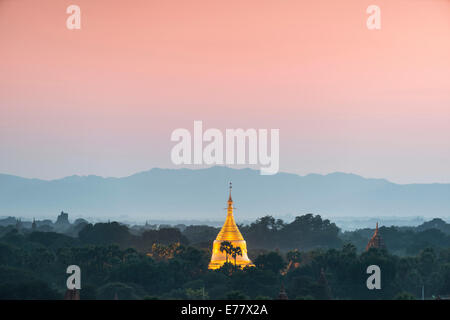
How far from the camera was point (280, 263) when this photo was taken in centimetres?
5184

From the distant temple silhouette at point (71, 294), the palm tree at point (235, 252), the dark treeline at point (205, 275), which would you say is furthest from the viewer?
the palm tree at point (235, 252)

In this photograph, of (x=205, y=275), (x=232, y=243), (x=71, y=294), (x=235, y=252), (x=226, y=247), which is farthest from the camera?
(x=232, y=243)

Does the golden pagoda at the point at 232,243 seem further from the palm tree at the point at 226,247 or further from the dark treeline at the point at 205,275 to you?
the dark treeline at the point at 205,275

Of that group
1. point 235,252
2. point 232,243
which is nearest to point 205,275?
point 235,252

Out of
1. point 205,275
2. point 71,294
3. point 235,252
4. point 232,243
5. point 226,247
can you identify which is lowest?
point 71,294

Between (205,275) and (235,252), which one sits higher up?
(235,252)

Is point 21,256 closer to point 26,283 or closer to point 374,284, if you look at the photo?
point 26,283

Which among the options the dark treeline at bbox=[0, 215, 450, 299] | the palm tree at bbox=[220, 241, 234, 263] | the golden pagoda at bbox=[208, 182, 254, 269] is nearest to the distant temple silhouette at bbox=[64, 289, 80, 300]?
the dark treeline at bbox=[0, 215, 450, 299]

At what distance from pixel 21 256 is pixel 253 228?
41460 mm

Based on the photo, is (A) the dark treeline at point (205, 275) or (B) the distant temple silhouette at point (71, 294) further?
(A) the dark treeline at point (205, 275)

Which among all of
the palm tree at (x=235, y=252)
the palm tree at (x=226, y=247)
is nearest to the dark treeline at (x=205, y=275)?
the palm tree at (x=226, y=247)

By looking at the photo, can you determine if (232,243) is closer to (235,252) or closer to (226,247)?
(226,247)

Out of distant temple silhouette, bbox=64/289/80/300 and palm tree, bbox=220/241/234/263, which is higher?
palm tree, bbox=220/241/234/263

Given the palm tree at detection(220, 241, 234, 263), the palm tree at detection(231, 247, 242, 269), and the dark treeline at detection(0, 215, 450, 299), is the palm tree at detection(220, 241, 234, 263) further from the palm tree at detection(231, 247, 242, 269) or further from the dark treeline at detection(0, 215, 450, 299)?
the dark treeline at detection(0, 215, 450, 299)
